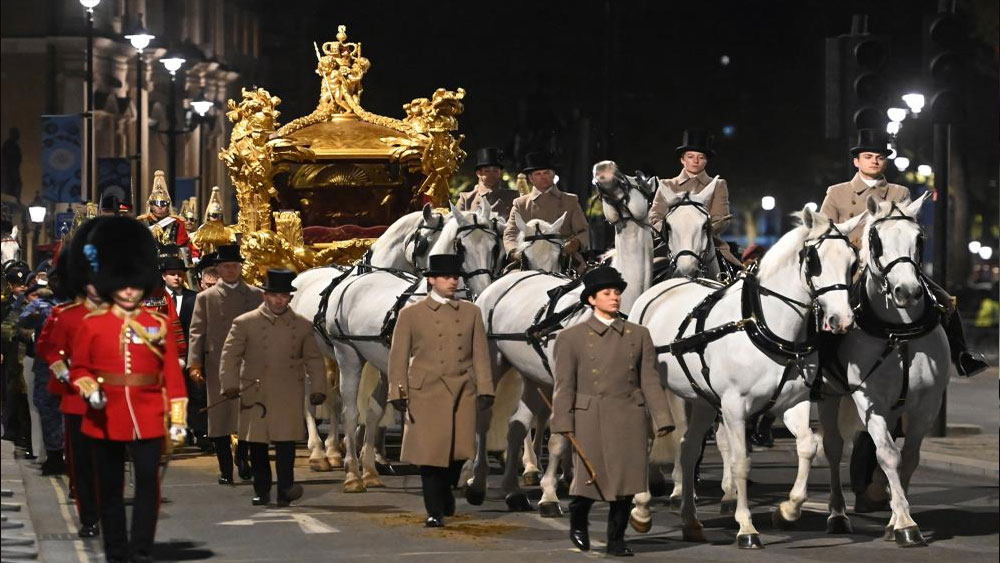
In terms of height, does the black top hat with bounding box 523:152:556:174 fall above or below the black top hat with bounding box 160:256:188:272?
above

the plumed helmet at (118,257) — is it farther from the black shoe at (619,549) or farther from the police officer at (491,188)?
the police officer at (491,188)

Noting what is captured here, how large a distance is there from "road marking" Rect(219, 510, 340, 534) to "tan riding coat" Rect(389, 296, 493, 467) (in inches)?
31.3

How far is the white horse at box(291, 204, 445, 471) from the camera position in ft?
59.6

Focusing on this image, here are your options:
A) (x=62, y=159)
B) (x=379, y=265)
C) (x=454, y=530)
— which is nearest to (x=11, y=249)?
(x=62, y=159)

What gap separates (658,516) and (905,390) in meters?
2.20

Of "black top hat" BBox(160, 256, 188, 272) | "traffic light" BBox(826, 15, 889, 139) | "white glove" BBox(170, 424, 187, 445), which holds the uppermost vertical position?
"traffic light" BBox(826, 15, 889, 139)

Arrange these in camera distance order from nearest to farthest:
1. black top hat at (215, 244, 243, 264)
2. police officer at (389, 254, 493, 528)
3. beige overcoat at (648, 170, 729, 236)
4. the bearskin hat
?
the bearskin hat < police officer at (389, 254, 493, 528) < beige overcoat at (648, 170, 729, 236) < black top hat at (215, 244, 243, 264)

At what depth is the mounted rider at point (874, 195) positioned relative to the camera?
15102 mm

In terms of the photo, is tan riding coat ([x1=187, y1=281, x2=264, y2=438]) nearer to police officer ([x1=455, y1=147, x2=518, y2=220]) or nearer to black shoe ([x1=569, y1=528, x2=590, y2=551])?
police officer ([x1=455, y1=147, x2=518, y2=220])

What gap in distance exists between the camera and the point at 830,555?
1311 cm

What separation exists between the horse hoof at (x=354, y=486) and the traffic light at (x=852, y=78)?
5186 mm

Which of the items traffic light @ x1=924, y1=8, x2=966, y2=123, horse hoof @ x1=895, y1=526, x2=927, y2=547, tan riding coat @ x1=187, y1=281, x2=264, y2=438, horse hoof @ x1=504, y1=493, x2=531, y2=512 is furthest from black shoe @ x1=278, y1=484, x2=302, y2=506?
traffic light @ x1=924, y1=8, x2=966, y2=123

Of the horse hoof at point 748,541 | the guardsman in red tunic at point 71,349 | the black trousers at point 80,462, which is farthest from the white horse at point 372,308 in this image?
the guardsman in red tunic at point 71,349

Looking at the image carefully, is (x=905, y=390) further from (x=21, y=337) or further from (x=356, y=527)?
(x=21, y=337)
